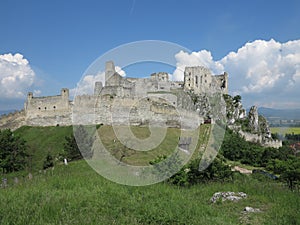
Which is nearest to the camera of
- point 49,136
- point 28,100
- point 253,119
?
point 49,136

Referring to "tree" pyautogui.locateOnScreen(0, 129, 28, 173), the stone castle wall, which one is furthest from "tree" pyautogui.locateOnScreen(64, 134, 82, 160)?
the stone castle wall

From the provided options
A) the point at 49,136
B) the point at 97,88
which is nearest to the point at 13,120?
the point at 49,136

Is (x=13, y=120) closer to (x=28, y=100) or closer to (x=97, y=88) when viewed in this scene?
(x=28, y=100)

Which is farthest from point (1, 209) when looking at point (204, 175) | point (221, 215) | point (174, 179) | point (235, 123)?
point (235, 123)

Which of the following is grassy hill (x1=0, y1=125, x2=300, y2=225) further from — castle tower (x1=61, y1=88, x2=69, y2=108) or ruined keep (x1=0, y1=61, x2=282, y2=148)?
castle tower (x1=61, y1=88, x2=69, y2=108)

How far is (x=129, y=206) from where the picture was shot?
686 centimetres

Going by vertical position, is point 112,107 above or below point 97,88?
below

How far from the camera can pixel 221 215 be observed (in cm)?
652

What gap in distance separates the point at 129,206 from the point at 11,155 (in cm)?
2392

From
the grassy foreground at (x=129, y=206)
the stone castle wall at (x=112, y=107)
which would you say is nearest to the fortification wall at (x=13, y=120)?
the stone castle wall at (x=112, y=107)

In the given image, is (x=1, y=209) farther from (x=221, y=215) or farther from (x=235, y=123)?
(x=235, y=123)

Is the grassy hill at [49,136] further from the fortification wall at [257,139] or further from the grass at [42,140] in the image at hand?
the fortification wall at [257,139]

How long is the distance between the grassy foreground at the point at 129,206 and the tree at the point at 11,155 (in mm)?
19365

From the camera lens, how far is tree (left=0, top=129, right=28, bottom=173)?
2564cm
